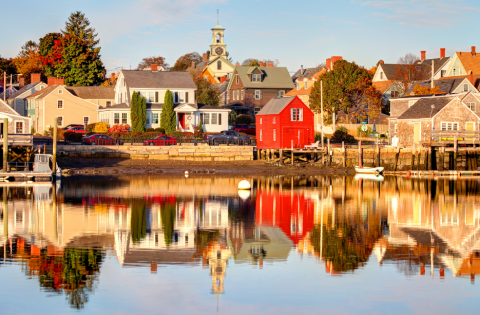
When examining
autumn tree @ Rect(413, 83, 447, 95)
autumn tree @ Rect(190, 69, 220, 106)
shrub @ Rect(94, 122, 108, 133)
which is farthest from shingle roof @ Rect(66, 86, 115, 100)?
autumn tree @ Rect(413, 83, 447, 95)

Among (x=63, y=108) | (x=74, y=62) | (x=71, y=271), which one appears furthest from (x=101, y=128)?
(x=71, y=271)

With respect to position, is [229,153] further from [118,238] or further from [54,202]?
[118,238]

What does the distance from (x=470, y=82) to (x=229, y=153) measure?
108 ft

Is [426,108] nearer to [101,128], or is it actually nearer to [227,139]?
[227,139]

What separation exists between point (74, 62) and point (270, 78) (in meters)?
32.6

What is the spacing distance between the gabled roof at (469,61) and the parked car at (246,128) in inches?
1421

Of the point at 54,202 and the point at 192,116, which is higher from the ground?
the point at 192,116

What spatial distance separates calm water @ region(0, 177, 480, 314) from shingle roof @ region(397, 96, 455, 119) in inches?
810

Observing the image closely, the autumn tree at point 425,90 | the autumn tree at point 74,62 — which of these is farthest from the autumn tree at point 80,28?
the autumn tree at point 425,90

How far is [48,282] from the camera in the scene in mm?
18734

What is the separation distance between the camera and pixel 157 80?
77.8 m

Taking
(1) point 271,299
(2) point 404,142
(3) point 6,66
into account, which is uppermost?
(3) point 6,66

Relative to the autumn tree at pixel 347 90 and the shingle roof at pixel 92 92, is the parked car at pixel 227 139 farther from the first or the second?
the shingle roof at pixel 92 92

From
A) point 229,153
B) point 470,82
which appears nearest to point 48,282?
point 229,153
